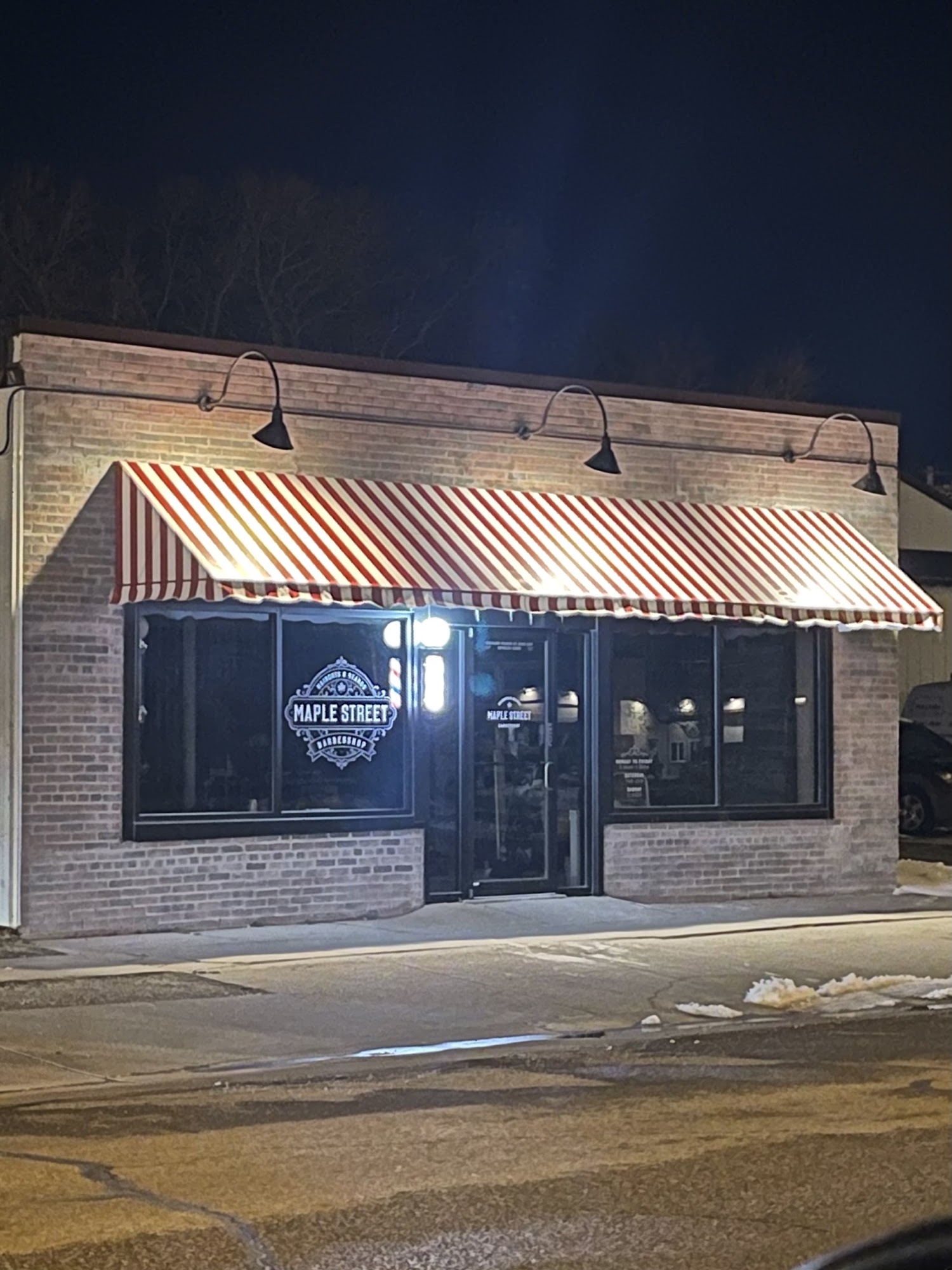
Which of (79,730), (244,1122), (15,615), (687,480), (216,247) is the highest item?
(216,247)

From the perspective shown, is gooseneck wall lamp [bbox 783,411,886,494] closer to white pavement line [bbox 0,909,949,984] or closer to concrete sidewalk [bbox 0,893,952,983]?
concrete sidewalk [bbox 0,893,952,983]

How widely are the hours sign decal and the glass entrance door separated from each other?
93 centimetres

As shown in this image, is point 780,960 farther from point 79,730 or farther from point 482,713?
point 79,730

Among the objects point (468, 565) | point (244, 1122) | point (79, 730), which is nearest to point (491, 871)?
point (468, 565)

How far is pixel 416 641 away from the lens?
15.6m

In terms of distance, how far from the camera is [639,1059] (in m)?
9.83

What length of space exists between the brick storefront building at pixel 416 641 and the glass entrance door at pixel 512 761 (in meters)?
0.03

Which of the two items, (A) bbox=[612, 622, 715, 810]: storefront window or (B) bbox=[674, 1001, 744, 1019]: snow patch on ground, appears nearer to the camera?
(B) bbox=[674, 1001, 744, 1019]: snow patch on ground

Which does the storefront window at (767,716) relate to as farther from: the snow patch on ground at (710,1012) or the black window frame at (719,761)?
the snow patch on ground at (710,1012)

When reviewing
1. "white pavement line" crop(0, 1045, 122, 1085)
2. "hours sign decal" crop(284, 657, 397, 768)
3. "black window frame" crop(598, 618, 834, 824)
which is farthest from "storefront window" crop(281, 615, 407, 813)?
"white pavement line" crop(0, 1045, 122, 1085)

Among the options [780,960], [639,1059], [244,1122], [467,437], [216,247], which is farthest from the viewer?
[216,247]

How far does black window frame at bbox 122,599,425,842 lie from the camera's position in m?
14.3

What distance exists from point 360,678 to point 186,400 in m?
2.65

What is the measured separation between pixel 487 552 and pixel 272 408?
6.83ft
